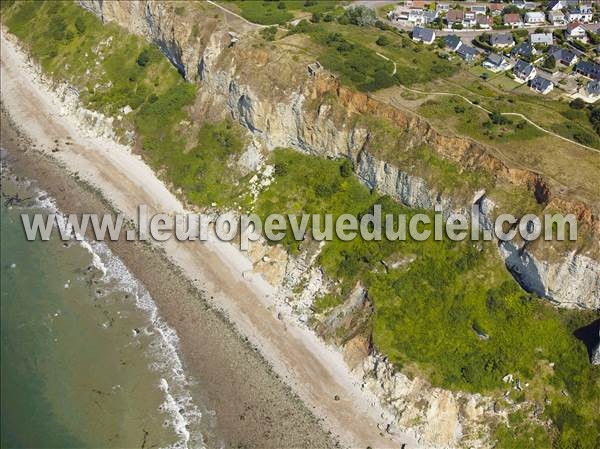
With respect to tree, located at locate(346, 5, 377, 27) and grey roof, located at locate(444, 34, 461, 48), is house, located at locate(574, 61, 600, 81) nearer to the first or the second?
grey roof, located at locate(444, 34, 461, 48)

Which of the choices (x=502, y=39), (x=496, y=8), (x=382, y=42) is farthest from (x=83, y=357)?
(x=496, y=8)

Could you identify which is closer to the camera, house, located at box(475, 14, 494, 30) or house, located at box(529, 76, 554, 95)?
house, located at box(529, 76, 554, 95)

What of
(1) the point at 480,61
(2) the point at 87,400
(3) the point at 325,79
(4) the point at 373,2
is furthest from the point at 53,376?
(4) the point at 373,2

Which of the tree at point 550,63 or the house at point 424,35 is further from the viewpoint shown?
the house at point 424,35

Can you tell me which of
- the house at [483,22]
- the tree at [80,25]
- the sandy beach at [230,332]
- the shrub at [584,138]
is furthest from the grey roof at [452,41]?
the tree at [80,25]

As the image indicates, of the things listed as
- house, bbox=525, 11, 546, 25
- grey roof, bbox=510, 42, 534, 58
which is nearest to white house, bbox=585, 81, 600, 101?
grey roof, bbox=510, 42, 534, 58

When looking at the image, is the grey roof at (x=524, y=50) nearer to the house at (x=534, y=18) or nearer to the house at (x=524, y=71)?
the house at (x=524, y=71)
